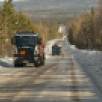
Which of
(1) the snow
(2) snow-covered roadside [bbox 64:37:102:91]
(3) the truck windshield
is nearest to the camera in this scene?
(2) snow-covered roadside [bbox 64:37:102:91]

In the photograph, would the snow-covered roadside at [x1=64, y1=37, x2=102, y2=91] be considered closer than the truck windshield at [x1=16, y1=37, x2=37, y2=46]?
Yes

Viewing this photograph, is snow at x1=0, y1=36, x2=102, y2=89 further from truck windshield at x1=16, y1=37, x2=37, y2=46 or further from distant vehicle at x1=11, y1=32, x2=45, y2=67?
truck windshield at x1=16, y1=37, x2=37, y2=46

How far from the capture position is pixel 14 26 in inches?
3078

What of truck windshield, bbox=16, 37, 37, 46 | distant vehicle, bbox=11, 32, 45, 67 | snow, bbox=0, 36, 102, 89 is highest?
truck windshield, bbox=16, 37, 37, 46

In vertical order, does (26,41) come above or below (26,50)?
above

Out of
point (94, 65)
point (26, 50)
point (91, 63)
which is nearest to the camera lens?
point (26, 50)

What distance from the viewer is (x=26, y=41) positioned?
25.0m

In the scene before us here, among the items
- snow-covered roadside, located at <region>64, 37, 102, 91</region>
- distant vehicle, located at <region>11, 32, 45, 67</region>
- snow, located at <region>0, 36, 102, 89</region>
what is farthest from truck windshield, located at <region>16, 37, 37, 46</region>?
snow-covered roadside, located at <region>64, 37, 102, 91</region>

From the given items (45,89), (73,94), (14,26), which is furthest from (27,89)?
(14,26)

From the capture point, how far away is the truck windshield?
2481 cm

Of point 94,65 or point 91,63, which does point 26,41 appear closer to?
point 94,65

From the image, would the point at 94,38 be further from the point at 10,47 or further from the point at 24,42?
the point at 24,42

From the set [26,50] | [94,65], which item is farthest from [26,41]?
[94,65]

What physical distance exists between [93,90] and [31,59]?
14.1 meters
